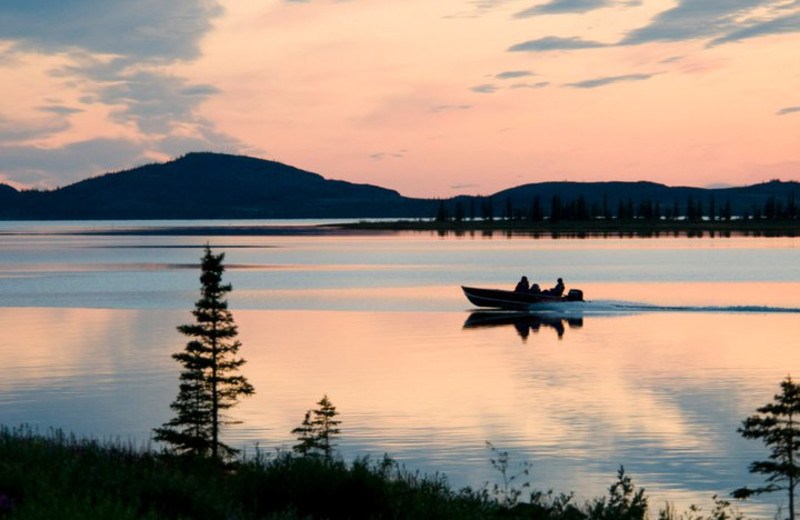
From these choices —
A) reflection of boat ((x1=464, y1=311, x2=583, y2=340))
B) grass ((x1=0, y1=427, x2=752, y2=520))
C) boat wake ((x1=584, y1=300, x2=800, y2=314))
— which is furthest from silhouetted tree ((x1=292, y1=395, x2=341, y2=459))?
boat wake ((x1=584, y1=300, x2=800, y2=314))

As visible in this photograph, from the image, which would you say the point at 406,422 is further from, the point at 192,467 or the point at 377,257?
the point at 377,257

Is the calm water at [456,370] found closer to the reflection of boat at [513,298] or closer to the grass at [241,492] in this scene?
the reflection of boat at [513,298]

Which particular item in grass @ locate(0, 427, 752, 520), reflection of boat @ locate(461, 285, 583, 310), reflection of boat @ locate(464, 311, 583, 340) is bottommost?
reflection of boat @ locate(464, 311, 583, 340)

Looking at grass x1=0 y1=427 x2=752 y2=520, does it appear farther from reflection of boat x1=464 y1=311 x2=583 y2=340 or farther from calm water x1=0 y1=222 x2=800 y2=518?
reflection of boat x1=464 y1=311 x2=583 y2=340

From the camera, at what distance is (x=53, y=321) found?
6166 centimetres

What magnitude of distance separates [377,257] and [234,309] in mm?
82960

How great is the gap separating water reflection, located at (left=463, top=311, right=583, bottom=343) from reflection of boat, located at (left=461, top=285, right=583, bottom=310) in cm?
68

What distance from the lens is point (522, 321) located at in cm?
6719

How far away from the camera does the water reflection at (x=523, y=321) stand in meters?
61.2

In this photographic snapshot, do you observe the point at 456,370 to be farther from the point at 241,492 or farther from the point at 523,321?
the point at 241,492

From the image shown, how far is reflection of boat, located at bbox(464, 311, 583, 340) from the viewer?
202ft

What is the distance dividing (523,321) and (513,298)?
13.1 ft

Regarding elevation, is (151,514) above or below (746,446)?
above

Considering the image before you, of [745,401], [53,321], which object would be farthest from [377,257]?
[745,401]
